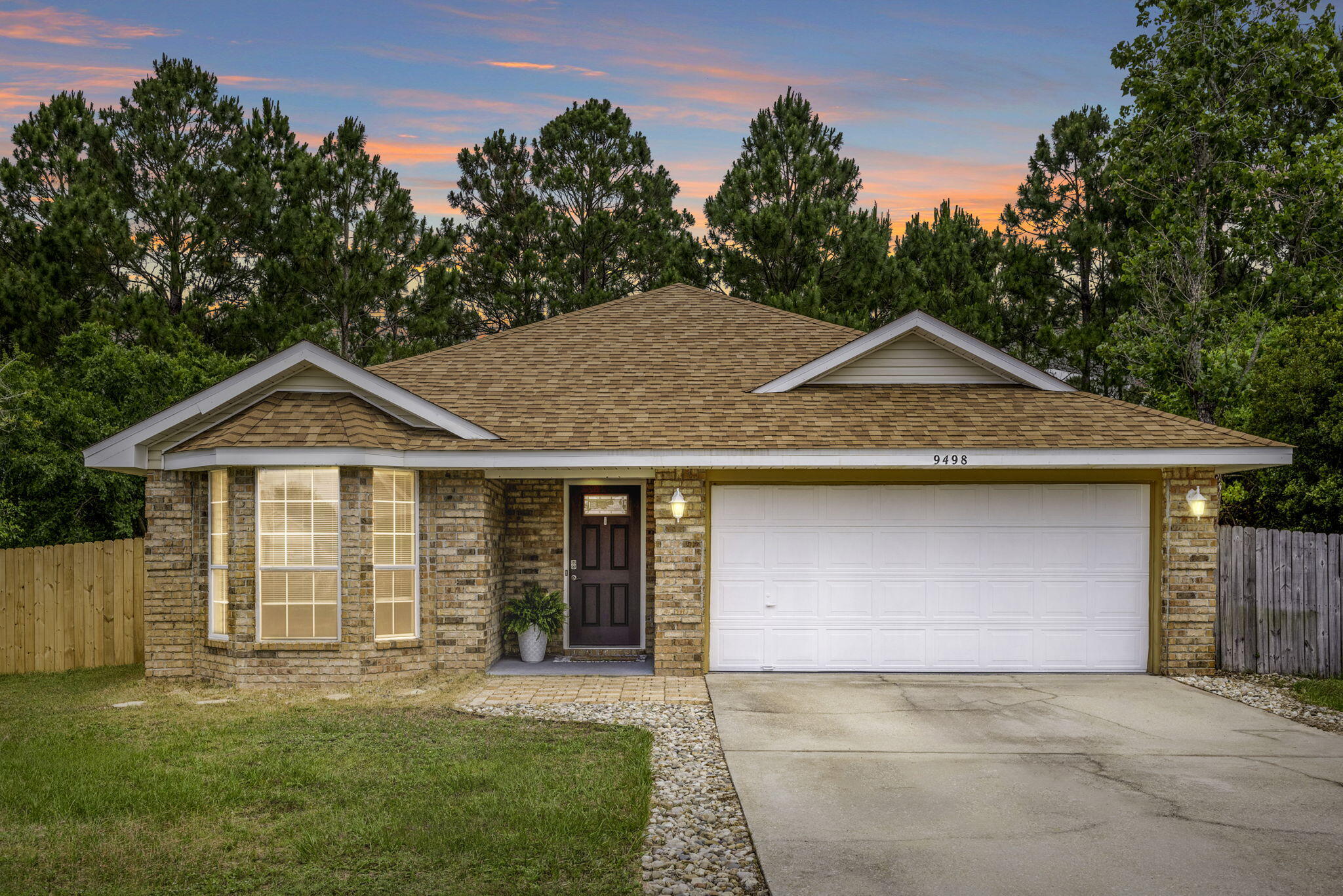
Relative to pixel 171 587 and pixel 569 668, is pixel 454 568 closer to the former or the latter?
pixel 569 668

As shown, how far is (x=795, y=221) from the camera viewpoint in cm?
2391

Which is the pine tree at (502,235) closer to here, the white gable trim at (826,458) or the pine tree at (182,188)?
the pine tree at (182,188)

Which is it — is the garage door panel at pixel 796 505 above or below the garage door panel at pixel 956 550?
above

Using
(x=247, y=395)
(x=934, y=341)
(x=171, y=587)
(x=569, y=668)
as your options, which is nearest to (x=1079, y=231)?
(x=934, y=341)

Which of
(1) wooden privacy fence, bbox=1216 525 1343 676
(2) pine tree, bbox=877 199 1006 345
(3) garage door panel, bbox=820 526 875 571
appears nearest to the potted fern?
(3) garage door panel, bbox=820 526 875 571

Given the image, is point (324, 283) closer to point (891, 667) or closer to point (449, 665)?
point (449, 665)

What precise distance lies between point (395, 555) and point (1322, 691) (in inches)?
397

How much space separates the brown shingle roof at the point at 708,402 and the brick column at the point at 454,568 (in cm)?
61

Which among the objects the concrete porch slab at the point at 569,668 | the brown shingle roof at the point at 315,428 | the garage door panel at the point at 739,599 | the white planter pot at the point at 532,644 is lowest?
the concrete porch slab at the point at 569,668

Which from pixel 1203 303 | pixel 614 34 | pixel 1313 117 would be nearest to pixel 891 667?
pixel 614 34

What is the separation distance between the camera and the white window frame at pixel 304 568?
1017 cm

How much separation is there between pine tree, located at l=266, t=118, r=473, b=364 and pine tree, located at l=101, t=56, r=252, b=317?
137 cm

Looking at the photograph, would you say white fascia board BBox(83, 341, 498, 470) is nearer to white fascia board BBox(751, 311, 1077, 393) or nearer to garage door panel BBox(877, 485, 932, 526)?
white fascia board BBox(751, 311, 1077, 393)

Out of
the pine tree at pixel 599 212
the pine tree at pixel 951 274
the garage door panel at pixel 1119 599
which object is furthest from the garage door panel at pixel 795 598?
the pine tree at pixel 599 212
